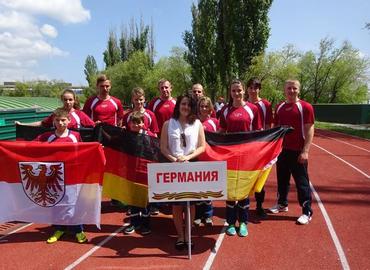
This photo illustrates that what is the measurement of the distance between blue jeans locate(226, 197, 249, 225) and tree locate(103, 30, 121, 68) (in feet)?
217

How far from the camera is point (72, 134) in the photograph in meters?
5.36

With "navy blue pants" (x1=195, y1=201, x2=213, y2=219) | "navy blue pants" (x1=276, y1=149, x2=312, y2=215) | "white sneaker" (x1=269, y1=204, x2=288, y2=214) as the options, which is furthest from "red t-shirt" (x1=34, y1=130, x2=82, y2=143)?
"white sneaker" (x1=269, y1=204, x2=288, y2=214)

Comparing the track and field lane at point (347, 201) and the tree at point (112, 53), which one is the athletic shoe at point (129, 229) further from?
the tree at point (112, 53)

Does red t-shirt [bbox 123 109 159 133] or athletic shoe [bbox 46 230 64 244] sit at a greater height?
red t-shirt [bbox 123 109 159 133]

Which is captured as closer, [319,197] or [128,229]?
[128,229]

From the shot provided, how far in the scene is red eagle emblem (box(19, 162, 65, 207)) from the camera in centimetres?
512

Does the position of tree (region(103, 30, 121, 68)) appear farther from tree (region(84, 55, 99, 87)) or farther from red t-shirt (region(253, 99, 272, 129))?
red t-shirt (region(253, 99, 272, 129))

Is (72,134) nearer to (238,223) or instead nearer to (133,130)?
(133,130)

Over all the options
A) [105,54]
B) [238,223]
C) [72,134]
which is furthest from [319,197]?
[105,54]

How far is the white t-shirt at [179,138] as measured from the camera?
4754 mm

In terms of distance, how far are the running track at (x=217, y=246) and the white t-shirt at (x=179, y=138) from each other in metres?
1.32

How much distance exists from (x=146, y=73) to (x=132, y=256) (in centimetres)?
5647

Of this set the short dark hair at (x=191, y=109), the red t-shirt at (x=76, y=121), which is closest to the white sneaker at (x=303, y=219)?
A: the short dark hair at (x=191, y=109)

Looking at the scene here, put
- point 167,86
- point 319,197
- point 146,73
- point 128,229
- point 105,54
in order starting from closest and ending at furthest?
point 128,229 < point 167,86 < point 319,197 < point 146,73 < point 105,54
